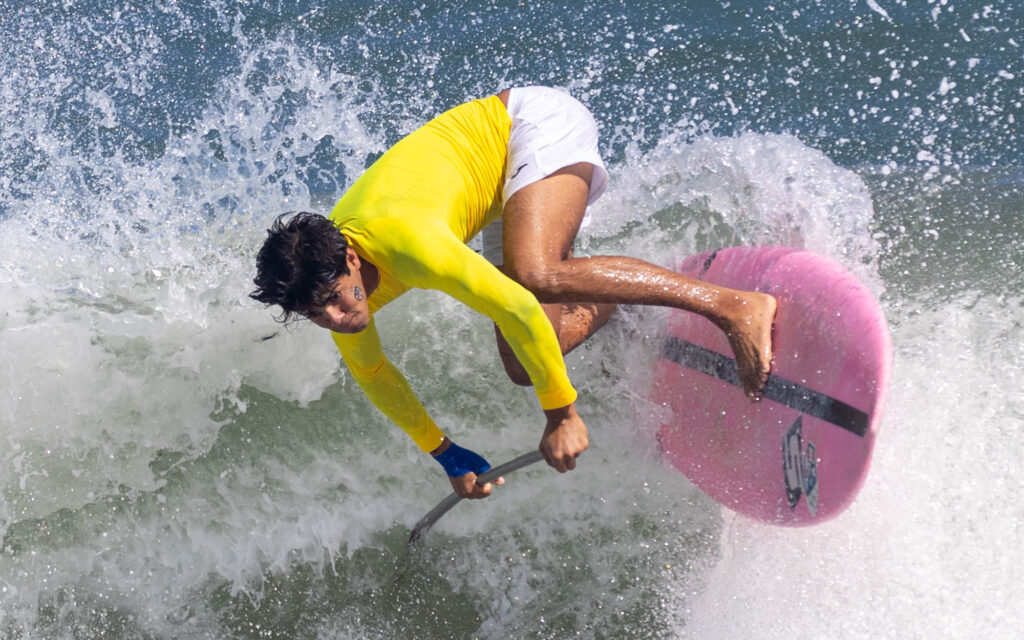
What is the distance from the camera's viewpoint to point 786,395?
2867 mm

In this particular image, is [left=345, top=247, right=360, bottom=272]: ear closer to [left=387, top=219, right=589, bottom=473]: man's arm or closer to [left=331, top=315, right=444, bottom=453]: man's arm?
[left=387, top=219, right=589, bottom=473]: man's arm

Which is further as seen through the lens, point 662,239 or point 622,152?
point 622,152

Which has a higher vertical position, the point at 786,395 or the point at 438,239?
the point at 438,239

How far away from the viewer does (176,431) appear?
3.66 metres

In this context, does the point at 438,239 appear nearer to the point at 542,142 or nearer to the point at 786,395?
the point at 542,142

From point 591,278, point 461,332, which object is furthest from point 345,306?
point 461,332

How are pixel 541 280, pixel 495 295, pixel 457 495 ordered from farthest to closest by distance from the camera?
pixel 457 495, pixel 541 280, pixel 495 295

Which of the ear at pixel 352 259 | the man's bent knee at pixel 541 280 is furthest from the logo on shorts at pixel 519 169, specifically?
the ear at pixel 352 259

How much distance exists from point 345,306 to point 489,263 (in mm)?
355

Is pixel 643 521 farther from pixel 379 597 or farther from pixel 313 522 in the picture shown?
pixel 313 522

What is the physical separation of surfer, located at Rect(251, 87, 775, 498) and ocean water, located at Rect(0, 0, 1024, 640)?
0.62 meters

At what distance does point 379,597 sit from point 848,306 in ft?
5.73

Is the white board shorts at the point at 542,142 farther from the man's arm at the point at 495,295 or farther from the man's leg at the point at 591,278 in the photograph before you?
the man's arm at the point at 495,295

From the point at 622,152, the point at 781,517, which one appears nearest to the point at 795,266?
the point at 781,517
